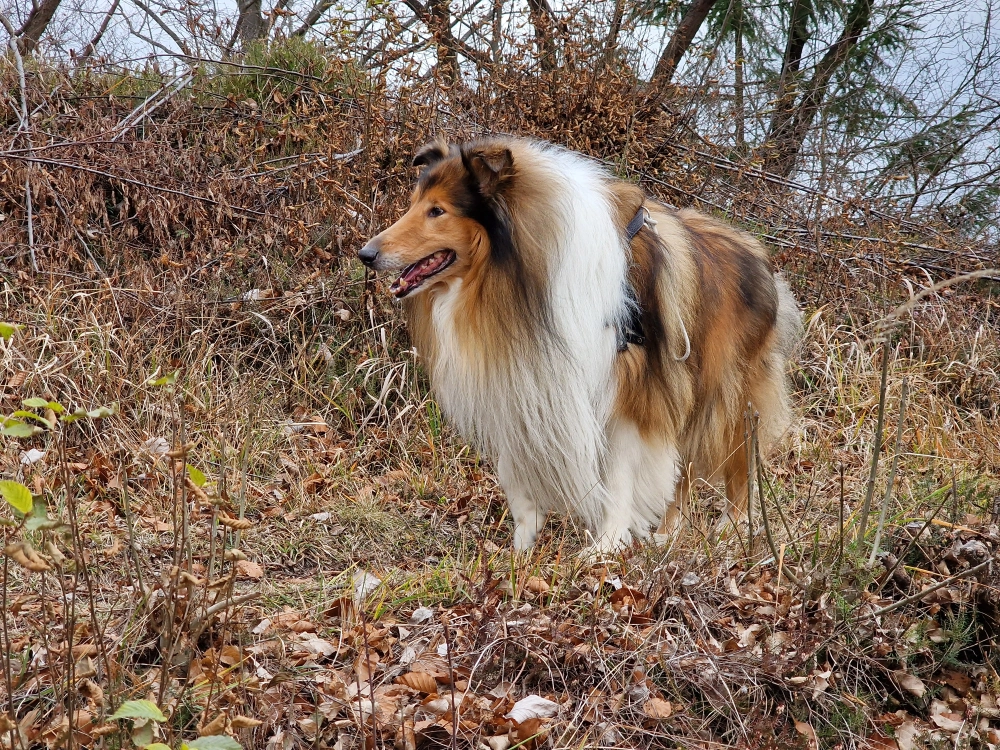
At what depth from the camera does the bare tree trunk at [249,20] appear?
9.21 meters

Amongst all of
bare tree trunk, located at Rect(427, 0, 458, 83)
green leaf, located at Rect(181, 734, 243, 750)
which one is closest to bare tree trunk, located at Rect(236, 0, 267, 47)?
bare tree trunk, located at Rect(427, 0, 458, 83)

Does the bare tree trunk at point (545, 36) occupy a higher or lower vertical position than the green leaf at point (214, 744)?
higher

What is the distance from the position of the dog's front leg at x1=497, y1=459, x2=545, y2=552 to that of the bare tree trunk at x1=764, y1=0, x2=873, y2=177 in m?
4.33

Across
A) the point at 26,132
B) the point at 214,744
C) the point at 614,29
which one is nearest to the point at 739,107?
the point at 614,29

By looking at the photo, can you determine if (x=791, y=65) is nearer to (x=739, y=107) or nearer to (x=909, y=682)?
(x=739, y=107)

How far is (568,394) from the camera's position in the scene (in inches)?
156

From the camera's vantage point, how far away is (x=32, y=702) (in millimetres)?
2709

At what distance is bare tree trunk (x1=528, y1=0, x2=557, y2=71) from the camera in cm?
671

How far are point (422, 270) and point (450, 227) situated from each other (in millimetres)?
214

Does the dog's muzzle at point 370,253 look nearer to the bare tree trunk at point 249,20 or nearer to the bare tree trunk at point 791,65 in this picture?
the bare tree trunk at point 791,65

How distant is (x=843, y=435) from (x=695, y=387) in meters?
1.70

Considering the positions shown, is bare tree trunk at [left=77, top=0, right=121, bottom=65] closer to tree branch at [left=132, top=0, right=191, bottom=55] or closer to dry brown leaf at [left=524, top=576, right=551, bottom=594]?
tree branch at [left=132, top=0, right=191, bottom=55]

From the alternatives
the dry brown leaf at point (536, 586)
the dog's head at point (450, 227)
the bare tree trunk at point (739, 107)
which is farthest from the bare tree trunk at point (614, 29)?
the dry brown leaf at point (536, 586)

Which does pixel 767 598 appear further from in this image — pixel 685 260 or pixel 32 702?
pixel 32 702
